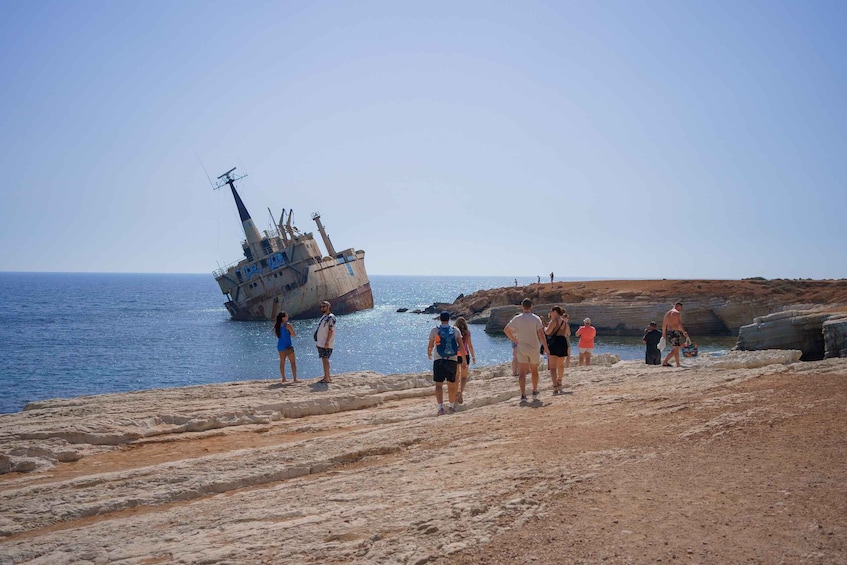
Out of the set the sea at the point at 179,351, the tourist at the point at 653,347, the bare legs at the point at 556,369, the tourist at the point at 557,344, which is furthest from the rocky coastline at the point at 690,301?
the bare legs at the point at 556,369

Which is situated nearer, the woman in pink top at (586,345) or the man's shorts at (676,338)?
the man's shorts at (676,338)

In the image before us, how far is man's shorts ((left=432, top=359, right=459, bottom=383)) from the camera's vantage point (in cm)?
1052

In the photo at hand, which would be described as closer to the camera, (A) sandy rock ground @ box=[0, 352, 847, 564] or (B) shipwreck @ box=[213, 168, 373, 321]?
(A) sandy rock ground @ box=[0, 352, 847, 564]

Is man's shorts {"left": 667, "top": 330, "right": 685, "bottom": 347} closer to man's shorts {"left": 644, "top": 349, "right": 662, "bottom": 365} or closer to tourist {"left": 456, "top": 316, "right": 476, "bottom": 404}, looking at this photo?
man's shorts {"left": 644, "top": 349, "right": 662, "bottom": 365}

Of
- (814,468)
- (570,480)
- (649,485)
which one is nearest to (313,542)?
(570,480)

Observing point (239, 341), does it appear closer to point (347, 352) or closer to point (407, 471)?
point (347, 352)

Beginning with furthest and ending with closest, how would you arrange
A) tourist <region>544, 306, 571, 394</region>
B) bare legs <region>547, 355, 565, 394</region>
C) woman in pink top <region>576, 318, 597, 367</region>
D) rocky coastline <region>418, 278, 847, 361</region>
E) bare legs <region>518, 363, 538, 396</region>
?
rocky coastline <region>418, 278, 847, 361</region> < woman in pink top <region>576, 318, 597, 367</region> < tourist <region>544, 306, 571, 394</region> < bare legs <region>547, 355, 565, 394</region> < bare legs <region>518, 363, 538, 396</region>

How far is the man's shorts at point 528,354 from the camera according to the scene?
35.9ft

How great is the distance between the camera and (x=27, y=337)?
169ft

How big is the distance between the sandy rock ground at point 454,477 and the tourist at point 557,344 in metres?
0.56

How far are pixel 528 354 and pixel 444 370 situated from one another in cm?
150

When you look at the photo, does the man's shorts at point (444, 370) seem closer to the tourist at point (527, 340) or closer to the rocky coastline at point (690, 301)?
the tourist at point (527, 340)

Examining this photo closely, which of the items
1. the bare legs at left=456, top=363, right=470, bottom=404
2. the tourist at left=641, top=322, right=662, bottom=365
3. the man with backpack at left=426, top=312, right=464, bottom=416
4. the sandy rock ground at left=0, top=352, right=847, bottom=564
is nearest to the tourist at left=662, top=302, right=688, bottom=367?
the tourist at left=641, top=322, right=662, bottom=365

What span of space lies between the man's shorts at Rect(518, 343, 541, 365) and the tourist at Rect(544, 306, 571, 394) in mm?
811
